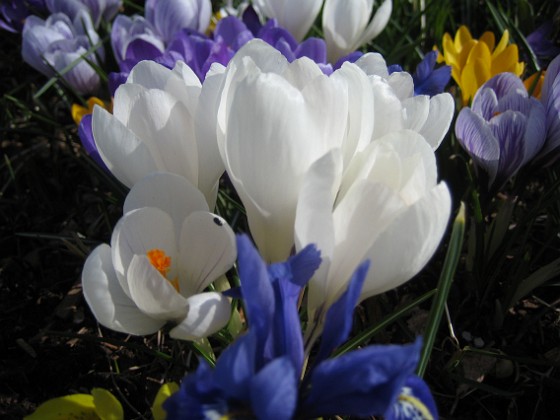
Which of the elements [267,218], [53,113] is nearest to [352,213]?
[267,218]

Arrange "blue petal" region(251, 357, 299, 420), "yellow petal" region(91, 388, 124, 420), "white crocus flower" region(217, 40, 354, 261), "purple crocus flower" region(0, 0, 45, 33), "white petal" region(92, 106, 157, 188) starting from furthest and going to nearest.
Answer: "purple crocus flower" region(0, 0, 45, 33)
"yellow petal" region(91, 388, 124, 420)
"white petal" region(92, 106, 157, 188)
"white crocus flower" region(217, 40, 354, 261)
"blue petal" region(251, 357, 299, 420)

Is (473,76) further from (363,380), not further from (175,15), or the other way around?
(363,380)

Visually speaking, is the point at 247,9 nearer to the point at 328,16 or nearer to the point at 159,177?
the point at 328,16

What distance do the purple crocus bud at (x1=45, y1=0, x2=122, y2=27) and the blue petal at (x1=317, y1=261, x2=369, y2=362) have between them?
1.42 meters

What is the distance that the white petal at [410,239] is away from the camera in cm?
62

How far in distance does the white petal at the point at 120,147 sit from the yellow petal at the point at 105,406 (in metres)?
0.31

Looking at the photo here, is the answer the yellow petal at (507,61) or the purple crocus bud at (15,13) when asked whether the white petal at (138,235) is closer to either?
the yellow petal at (507,61)

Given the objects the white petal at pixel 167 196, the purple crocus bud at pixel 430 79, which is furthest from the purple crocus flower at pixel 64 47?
the white petal at pixel 167 196

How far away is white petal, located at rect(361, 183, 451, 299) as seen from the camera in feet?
→ 2.04

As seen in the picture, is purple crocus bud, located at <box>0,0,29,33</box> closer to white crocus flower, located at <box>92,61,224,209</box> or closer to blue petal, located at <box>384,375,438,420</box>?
white crocus flower, located at <box>92,61,224,209</box>

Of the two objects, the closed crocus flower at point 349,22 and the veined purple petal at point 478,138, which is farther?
the closed crocus flower at point 349,22

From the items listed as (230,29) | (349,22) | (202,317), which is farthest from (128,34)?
(202,317)

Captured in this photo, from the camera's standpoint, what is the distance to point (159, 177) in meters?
0.72

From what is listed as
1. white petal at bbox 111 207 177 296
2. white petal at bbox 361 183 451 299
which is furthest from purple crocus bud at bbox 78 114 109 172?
white petal at bbox 361 183 451 299
